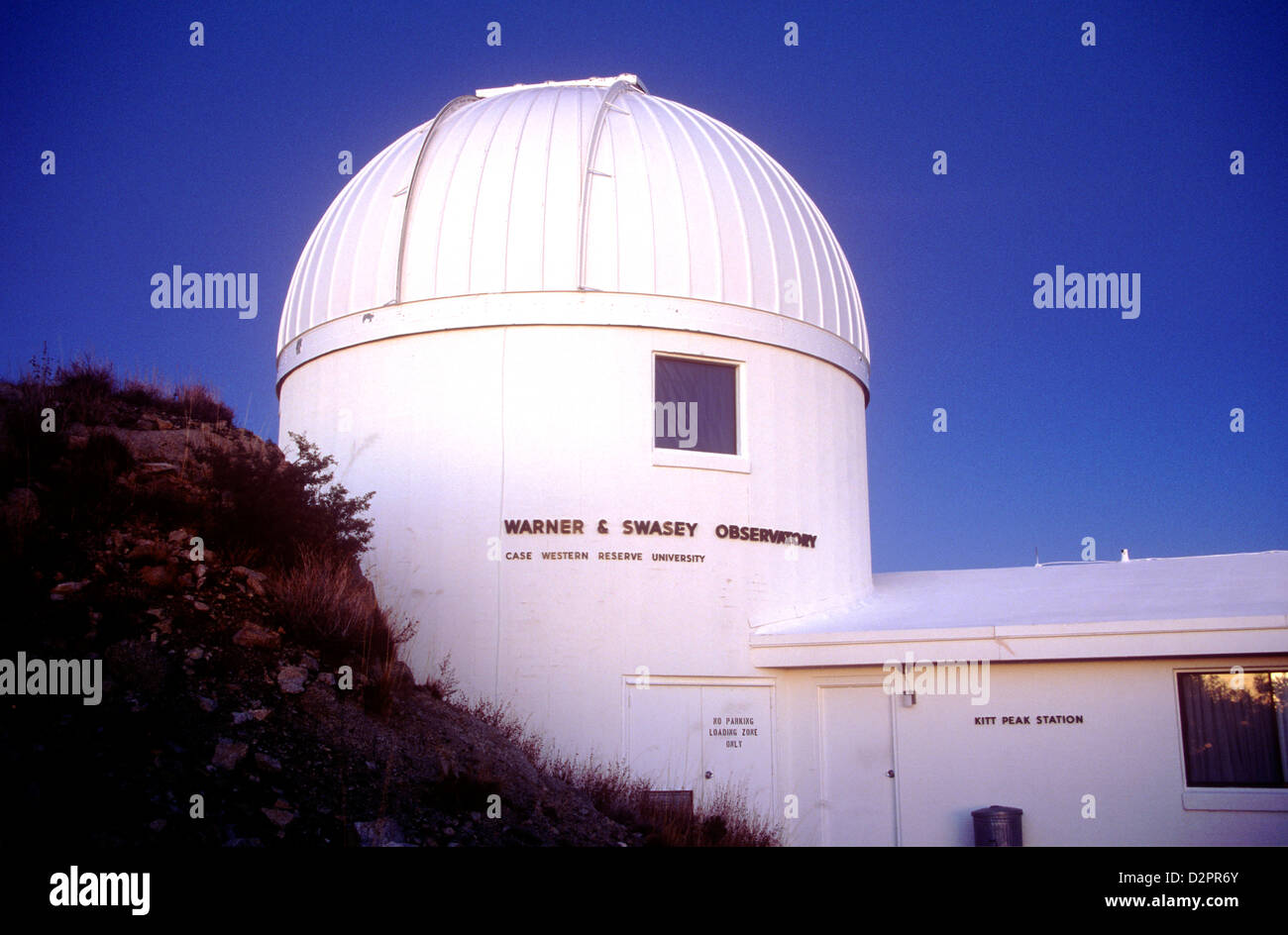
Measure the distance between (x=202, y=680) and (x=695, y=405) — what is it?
7427 mm

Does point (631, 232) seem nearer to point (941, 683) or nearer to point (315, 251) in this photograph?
point (315, 251)

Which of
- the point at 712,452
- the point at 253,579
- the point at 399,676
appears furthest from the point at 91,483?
the point at 712,452

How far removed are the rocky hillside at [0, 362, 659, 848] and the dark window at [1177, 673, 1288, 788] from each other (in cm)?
505

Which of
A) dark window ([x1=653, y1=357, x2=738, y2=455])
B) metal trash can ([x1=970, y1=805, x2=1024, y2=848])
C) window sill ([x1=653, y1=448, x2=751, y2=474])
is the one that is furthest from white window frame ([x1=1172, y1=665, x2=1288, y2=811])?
dark window ([x1=653, y1=357, x2=738, y2=455])

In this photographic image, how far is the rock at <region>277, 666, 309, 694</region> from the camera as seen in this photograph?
27.4ft

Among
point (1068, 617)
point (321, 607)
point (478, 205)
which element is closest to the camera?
point (321, 607)

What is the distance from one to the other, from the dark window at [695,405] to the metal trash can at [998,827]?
16.4ft

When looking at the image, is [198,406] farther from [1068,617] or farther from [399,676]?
[1068,617]

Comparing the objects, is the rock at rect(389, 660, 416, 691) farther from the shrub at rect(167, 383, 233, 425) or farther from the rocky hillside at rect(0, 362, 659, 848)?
the shrub at rect(167, 383, 233, 425)

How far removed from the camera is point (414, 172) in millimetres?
15062

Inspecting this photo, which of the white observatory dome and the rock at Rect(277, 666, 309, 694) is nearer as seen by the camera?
the rock at Rect(277, 666, 309, 694)

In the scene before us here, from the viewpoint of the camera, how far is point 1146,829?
1166 cm
